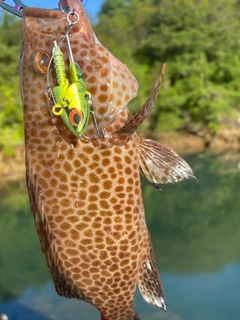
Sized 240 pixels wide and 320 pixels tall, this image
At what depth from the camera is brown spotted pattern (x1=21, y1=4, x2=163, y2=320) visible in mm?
1452

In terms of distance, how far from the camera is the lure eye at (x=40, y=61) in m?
1.43

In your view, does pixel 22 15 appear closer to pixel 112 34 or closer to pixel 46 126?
pixel 46 126

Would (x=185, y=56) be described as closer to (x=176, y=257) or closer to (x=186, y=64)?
(x=186, y=64)

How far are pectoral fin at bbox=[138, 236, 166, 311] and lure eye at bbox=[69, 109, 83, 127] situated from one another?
0.69 meters

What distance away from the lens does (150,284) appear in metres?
1.68

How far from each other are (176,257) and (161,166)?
551cm

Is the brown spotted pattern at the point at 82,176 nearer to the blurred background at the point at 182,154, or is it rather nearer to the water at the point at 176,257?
the blurred background at the point at 182,154

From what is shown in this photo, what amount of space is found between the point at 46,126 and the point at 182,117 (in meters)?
21.2

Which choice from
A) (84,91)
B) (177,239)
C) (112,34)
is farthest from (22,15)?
(112,34)

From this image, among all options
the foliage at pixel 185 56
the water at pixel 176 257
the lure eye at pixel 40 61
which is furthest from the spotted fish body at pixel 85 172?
the foliage at pixel 185 56

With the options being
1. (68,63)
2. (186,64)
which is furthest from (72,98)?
(186,64)

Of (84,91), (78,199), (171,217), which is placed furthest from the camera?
(171,217)

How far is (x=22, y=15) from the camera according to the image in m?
1.49

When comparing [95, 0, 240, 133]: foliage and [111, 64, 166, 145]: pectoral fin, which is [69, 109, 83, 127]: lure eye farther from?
[95, 0, 240, 133]: foliage
